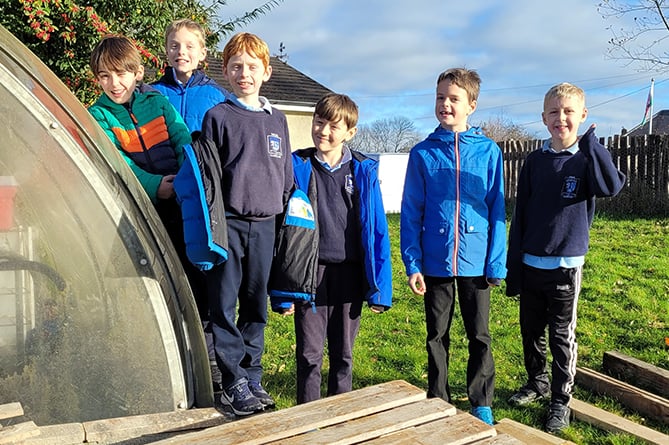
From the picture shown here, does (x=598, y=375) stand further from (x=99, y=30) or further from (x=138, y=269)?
(x=99, y=30)

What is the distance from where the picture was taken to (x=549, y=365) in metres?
4.98

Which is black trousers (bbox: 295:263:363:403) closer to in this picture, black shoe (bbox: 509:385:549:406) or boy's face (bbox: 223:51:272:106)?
boy's face (bbox: 223:51:272:106)

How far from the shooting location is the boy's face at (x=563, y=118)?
156 inches

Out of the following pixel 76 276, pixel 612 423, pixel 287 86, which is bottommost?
pixel 612 423

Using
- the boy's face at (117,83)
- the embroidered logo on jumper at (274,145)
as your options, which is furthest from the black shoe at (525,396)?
the boy's face at (117,83)

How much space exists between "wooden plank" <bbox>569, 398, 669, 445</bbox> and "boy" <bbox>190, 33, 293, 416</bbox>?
222cm

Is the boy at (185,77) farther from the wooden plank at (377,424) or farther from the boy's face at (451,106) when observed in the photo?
the wooden plank at (377,424)

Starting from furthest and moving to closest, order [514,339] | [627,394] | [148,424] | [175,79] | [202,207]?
[514,339] → [627,394] → [175,79] → [202,207] → [148,424]

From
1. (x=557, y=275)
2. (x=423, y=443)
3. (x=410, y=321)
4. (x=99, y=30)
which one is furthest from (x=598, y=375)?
(x=99, y=30)

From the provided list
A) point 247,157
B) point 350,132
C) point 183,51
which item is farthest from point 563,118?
point 183,51

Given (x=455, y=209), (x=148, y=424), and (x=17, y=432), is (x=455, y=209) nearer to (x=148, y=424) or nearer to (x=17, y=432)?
(x=148, y=424)

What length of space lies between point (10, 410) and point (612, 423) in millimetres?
3494

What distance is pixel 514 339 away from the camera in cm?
581

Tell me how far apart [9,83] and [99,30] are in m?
6.34
